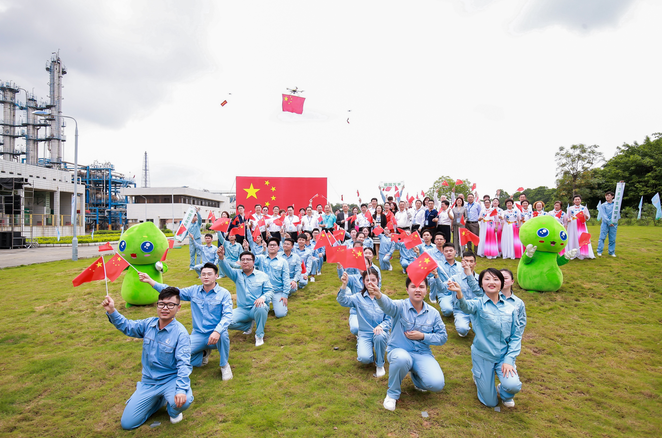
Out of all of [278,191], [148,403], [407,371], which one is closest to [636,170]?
[278,191]

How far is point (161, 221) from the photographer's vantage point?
4441cm

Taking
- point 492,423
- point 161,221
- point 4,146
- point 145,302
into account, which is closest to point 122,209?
point 161,221

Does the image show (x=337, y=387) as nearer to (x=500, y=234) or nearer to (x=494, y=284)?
(x=494, y=284)

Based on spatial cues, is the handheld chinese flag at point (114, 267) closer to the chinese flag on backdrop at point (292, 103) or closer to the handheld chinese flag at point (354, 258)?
the handheld chinese flag at point (354, 258)

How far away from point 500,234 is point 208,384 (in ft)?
32.6

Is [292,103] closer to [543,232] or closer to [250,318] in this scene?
[250,318]

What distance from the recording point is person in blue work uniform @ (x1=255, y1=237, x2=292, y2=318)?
643 centimetres

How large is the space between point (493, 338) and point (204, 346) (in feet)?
12.1

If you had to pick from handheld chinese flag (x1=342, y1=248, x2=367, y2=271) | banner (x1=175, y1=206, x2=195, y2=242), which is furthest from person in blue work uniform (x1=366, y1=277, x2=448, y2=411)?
banner (x1=175, y1=206, x2=195, y2=242)

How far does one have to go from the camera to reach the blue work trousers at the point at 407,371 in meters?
3.49

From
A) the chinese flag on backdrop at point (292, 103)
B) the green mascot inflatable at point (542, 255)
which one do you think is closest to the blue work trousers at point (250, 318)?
the green mascot inflatable at point (542, 255)

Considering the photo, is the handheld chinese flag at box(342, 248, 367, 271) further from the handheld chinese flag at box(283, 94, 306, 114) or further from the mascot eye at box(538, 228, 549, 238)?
the handheld chinese flag at box(283, 94, 306, 114)

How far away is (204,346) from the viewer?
4.40 m

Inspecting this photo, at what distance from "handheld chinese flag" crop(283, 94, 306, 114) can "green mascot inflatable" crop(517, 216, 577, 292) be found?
9057 millimetres
